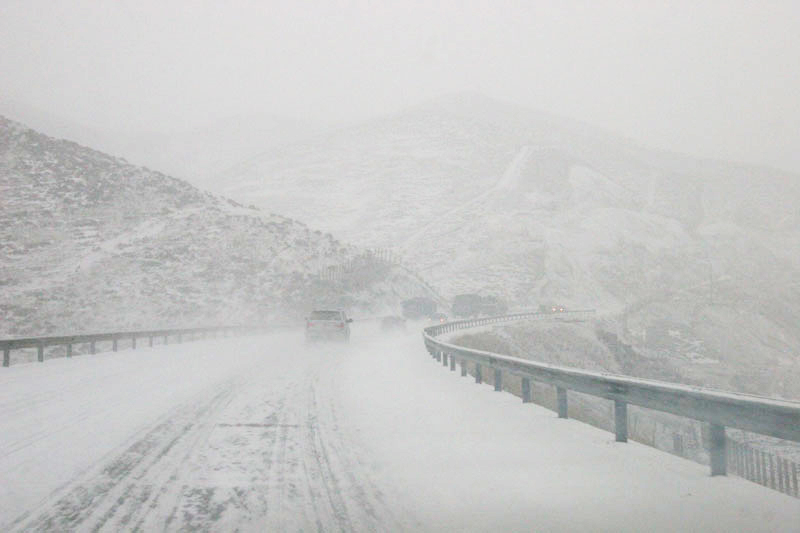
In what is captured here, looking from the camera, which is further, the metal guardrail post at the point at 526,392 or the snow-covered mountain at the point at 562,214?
the snow-covered mountain at the point at 562,214

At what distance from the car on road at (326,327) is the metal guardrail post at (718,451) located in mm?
23459

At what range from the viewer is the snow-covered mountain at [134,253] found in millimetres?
47219

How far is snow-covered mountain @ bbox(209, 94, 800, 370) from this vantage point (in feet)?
263

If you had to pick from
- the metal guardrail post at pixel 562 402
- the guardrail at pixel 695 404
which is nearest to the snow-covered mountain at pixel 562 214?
the metal guardrail post at pixel 562 402

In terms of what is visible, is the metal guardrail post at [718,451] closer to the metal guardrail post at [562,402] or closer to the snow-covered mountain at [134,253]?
the metal guardrail post at [562,402]

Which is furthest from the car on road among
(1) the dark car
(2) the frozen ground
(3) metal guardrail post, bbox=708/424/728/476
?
(3) metal guardrail post, bbox=708/424/728/476

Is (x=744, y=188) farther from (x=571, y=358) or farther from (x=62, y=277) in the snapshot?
(x=62, y=277)

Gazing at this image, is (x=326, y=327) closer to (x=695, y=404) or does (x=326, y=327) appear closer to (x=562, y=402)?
(x=562, y=402)

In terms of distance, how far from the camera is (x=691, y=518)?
184 inches

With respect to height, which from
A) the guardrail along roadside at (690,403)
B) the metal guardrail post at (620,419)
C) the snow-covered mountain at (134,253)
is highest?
the snow-covered mountain at (134,253)

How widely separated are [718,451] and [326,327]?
23538 millimetres

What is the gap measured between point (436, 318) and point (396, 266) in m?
19.0

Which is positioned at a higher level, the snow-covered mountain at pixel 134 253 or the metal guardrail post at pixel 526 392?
the snow-covered mountain at pixel 134 253

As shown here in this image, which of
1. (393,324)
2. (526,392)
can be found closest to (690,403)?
(526,392)
